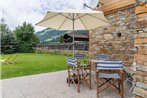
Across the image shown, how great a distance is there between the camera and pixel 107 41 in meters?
7.73

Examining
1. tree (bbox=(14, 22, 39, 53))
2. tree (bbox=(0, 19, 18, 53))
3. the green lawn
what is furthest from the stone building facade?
tree (bbox=(14, 22, 39, 53))

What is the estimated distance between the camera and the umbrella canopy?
5676mm

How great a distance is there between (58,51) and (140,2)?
17911mm

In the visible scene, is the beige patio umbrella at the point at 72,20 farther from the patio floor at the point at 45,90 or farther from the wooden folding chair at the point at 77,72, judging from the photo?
the patio floor at the point at 45,90

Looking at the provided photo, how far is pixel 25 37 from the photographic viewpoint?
2725 cm

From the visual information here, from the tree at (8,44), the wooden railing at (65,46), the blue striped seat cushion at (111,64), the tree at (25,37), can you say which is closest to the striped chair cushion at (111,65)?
the blue striped seat cushion at (111,64)

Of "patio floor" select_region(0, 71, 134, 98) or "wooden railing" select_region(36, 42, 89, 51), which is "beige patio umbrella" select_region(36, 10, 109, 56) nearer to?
"patio floor" select_region(0, 71, 134, 98)

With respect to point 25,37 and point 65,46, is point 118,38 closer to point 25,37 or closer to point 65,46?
point 65,46

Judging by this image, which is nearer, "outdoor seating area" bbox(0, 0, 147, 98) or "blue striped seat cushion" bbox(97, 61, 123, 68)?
"outdoor seating area" bbox(0, 0, 147, 98)

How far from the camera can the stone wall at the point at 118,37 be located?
6.55 m

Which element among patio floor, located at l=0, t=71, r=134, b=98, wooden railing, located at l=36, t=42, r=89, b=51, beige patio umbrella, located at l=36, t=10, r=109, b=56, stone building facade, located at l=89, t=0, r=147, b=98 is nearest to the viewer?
patio floor, located at l=0, t=71, r=134, b=98

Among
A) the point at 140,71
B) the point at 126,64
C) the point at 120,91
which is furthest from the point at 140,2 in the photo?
the point at 126,64

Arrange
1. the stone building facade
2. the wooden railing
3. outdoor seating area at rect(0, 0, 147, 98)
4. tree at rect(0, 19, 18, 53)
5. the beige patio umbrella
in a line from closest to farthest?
1. outdoor seating area at rect(0, 0, 147, 98)
2. the beige patio umbrella
3. the stone building facade
4. the wooden railing
5. tree at rect(0, 19, 18, 53)

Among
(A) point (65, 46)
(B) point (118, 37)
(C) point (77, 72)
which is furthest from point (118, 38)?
(A) point (65, 46)
